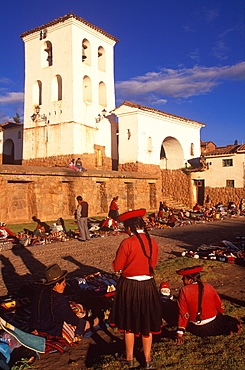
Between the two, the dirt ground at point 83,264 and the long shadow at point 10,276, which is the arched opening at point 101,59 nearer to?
the dirt ground at point 83,264

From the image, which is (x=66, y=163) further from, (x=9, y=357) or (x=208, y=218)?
(x=9, y=357)

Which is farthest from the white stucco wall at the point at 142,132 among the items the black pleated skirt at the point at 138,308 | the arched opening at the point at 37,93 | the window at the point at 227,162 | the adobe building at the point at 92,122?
the black pleated skirt at the point at 138,308

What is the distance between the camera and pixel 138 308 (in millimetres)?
3562

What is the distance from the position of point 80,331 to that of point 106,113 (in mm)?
23104

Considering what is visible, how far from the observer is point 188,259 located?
8.24 metres

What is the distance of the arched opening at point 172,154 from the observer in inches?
1106

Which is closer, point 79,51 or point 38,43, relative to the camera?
point 79,51

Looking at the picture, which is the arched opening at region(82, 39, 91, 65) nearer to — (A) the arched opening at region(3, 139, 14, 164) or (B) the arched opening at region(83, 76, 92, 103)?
(B) the arched opening at region(83, 76, 92, 103)

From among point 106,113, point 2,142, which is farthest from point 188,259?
point 2,142

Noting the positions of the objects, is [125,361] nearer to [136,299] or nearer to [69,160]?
[136,299]

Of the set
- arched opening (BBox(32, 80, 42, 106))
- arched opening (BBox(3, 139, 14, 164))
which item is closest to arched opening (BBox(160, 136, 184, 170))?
arched opening (BBox(32, 80, 42, 106))

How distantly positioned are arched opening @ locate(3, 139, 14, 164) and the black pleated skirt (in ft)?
98.4

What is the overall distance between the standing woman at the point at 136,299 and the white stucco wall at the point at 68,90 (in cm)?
2015

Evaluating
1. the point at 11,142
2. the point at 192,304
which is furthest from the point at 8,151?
the point at 192,304
